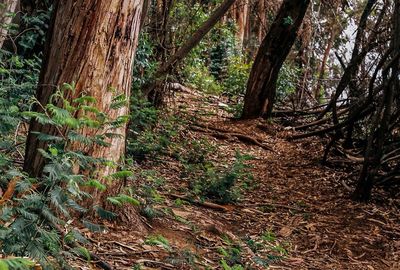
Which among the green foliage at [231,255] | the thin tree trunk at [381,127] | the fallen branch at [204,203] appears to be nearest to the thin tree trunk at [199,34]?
the fallen branch at [204,203]

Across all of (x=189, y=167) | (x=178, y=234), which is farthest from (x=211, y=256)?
(x=189, y=167)

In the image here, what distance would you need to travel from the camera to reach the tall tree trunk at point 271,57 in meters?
10.7

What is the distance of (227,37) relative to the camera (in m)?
17.4

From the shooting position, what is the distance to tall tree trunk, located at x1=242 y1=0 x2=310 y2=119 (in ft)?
35.0

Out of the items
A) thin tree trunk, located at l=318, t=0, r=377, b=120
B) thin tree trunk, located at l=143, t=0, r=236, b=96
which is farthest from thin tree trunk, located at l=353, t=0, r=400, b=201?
thin tree trunk, located at l=143, t=0, r=236, b=96

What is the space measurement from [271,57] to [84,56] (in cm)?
778

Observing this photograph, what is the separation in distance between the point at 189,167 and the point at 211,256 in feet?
9.87

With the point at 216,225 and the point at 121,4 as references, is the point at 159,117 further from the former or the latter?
the point at 121,4

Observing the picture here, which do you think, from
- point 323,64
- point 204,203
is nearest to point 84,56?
point 204,203

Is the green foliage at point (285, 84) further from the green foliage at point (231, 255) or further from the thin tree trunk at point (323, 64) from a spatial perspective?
the green foliage at point (231, 255)

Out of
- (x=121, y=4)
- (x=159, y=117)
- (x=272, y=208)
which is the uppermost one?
(x=121, y=4)

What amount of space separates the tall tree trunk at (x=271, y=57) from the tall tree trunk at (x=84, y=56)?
7.47 m

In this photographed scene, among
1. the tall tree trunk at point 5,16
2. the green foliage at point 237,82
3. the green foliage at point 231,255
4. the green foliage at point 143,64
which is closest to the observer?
the green foliage at point 231,255

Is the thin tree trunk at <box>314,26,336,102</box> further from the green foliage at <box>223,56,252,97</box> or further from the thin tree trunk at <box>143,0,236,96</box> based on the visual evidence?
the thin tree trunk at <box>143,0,236,96</box>
